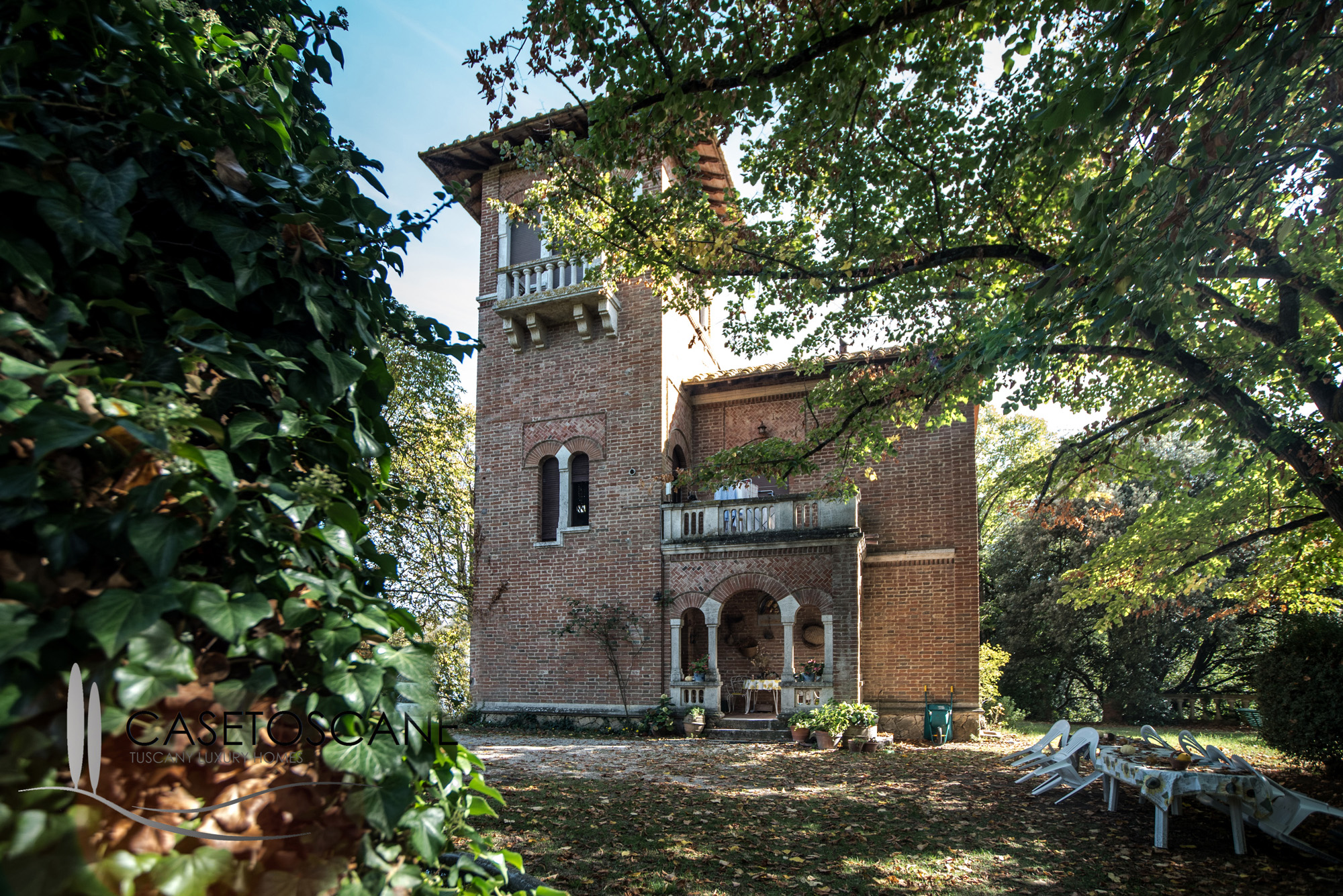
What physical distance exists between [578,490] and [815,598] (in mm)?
5527

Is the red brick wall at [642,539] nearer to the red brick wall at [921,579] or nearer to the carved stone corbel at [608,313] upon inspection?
the red brick wall at [921,579]

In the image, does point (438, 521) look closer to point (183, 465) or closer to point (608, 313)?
point (608, 313)

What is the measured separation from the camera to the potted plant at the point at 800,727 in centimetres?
1209

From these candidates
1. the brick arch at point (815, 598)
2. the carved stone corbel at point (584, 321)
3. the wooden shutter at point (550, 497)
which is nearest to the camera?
the brick arch at point (815, 598)

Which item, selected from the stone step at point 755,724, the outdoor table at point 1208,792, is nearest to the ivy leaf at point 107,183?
the outdoor table at point 1208,792

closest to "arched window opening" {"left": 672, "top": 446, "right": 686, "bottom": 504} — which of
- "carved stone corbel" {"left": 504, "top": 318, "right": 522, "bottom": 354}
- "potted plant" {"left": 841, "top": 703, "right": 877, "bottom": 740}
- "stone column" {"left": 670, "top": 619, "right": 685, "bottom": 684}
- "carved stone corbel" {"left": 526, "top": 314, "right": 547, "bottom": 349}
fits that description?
"stone column" {"left": 670, "top": 619, "right": 685, "bottom": 684}

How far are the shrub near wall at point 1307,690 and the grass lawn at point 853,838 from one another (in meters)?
0.56

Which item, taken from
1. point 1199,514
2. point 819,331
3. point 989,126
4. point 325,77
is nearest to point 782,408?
point 819,331

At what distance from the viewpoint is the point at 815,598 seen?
13.4 meters

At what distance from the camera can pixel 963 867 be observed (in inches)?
211

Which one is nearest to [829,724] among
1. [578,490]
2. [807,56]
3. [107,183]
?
[578,490]

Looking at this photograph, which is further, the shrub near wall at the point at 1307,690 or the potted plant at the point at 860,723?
the potted plant at the point at 860,723

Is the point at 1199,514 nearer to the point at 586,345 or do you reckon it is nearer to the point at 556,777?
the point at 556,777

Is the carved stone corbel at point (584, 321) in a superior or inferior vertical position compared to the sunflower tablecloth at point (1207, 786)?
superior
